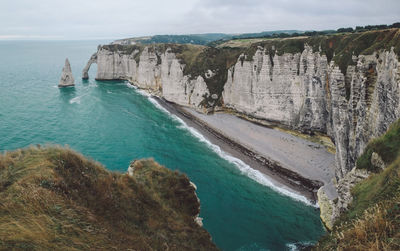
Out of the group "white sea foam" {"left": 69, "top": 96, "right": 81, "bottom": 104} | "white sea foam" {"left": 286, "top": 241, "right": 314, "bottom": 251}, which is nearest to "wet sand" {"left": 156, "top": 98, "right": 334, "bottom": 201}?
"white sea foam" {"left": 286, "top": 241, "right": 314, "bottom": 251}

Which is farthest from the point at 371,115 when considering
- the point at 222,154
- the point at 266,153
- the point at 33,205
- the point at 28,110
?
the point at 28,110

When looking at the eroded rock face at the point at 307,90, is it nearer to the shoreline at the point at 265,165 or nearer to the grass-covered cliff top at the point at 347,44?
the grass-covered cliff top at the point at 347,44

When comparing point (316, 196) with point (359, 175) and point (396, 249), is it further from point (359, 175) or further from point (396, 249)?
point (396, 249)

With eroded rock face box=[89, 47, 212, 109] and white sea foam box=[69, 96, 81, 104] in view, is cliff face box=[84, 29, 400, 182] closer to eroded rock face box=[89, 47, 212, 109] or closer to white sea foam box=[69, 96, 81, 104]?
eroded rock face box=[89, 47, 212, 109]

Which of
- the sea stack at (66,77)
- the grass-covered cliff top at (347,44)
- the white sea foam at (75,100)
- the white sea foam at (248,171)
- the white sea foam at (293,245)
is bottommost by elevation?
the white sea foam at (293,245)

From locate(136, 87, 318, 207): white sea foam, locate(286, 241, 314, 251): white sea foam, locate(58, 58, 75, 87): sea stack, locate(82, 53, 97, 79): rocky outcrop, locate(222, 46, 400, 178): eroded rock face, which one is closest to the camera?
locate(286, 241, 314, 251): white sea foam

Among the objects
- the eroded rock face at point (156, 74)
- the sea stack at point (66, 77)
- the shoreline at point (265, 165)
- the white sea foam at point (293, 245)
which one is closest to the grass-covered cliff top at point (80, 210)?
the white sea foam at point (293, 245)
